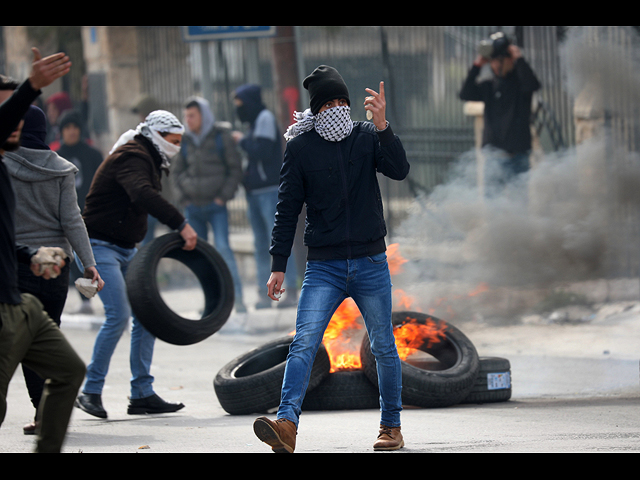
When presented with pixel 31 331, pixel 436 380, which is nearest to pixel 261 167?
pixel 436 380

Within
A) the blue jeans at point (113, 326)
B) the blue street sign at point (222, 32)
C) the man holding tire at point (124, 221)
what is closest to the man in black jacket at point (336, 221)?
the man holding tire at point (124, 221)

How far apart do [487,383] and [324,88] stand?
2.39 meters

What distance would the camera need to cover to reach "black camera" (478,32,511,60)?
354 inches

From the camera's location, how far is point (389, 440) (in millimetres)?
4348

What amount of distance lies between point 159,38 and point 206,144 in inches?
154

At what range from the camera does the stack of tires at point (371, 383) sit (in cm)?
541

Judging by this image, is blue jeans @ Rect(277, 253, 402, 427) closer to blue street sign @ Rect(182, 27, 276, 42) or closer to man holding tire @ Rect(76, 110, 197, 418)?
man holding tire @ Rect(76, 110, 197, 418)

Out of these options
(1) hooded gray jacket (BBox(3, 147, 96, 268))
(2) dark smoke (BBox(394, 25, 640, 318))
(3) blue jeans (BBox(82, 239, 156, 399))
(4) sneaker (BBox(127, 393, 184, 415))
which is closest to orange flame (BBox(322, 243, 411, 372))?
(4) sneaker (BBox(127, 393, 184, 415))

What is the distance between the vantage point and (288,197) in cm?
440

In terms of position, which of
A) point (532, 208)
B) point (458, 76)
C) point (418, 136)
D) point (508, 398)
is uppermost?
point (458, 76)

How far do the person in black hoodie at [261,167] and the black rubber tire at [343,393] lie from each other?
13.5 feet

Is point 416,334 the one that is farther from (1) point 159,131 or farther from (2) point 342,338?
(1) point 159,131
